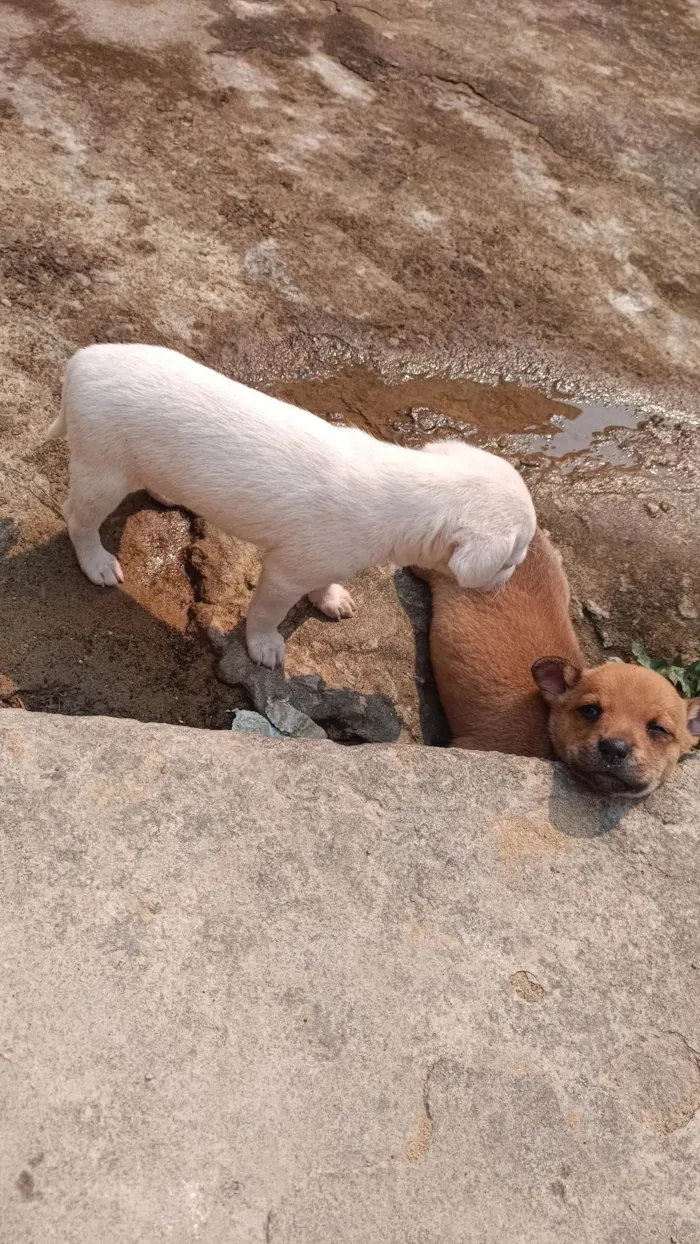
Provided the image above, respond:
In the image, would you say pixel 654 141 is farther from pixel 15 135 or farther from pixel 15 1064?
pixel 15 1064

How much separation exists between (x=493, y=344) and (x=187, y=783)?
4.14m

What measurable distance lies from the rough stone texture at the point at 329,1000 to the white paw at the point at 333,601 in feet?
4.71

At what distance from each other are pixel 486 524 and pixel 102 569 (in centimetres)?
175

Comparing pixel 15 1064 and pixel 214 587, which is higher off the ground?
pixel 15 1064

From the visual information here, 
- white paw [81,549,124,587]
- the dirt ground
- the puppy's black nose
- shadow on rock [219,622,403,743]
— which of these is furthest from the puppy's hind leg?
the puppy's black nose

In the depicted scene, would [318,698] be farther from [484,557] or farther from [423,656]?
[484,557]

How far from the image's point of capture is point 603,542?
5395mm

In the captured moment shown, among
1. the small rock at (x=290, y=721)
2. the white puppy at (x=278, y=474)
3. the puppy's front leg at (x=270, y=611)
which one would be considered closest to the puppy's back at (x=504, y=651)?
the white puppy at (x=278, y=474)

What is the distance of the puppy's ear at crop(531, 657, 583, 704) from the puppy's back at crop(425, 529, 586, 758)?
18cm

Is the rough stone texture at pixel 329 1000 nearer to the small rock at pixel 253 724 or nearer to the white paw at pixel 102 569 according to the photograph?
the small rock at pixel 253 724

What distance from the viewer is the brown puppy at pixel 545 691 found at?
11.8 feet

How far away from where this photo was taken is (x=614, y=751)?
3.49 m

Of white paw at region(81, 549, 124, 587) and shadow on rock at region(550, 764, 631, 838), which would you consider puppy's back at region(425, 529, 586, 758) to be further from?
white paw at region(81, 549, 124, 587)

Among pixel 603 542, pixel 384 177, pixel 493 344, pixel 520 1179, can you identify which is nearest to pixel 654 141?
pixel 384 177
